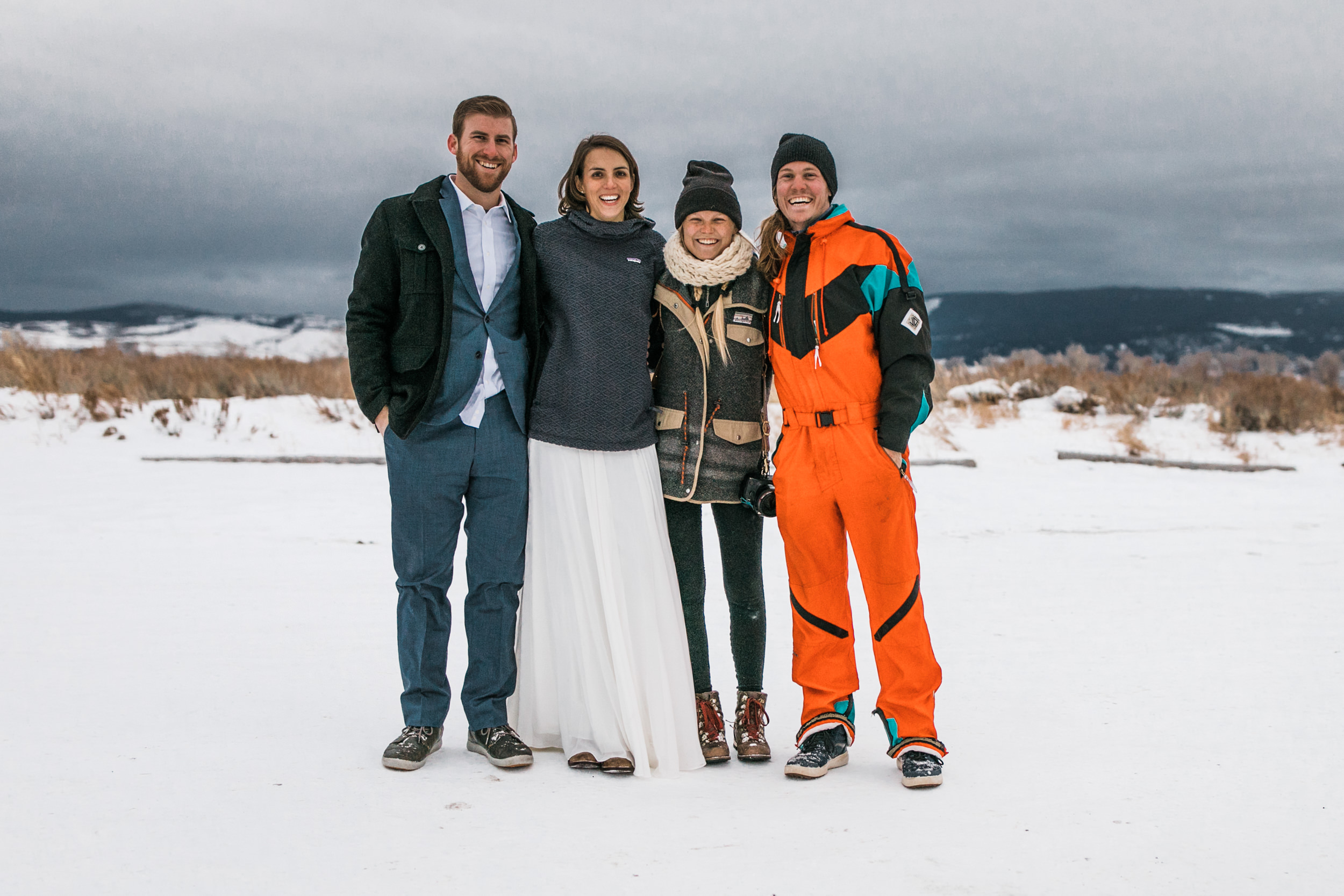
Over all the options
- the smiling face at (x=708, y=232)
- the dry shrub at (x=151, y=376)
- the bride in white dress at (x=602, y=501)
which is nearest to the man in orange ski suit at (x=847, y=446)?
the smiling face at (x=708, y=232)

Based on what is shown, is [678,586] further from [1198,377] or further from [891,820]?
[1198,377]

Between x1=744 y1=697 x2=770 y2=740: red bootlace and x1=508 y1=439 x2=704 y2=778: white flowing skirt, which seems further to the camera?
x1=744 y1=697 x2=770 y2=740: red bootlace

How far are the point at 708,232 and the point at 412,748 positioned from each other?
2.00 meters

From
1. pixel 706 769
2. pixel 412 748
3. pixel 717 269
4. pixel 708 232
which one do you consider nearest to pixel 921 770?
pixel 706 769

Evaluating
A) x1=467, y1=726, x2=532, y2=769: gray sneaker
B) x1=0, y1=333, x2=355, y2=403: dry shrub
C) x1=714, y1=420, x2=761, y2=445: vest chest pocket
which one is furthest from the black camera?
x1=0, y1=333, x2=355, y2=403: dry shrub

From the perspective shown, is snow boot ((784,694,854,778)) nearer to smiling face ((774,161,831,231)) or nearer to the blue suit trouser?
the blue suit trouser

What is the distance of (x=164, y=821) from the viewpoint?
282 centimetres

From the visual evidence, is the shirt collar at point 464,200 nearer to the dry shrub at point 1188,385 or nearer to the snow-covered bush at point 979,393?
the dry shrub at point 1188,385

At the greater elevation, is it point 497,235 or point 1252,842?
point 497,235

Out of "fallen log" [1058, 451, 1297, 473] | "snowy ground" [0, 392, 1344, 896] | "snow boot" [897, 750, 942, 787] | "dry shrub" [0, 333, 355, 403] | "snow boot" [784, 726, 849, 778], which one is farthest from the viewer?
"dry shrub" [0, 333, 355, 403]

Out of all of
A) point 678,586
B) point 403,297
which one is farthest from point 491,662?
point 403,297

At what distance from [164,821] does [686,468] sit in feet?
6.18

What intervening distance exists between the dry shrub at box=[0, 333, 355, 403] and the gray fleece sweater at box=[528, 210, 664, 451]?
11332mm

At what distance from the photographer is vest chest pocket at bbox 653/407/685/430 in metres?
3.54
